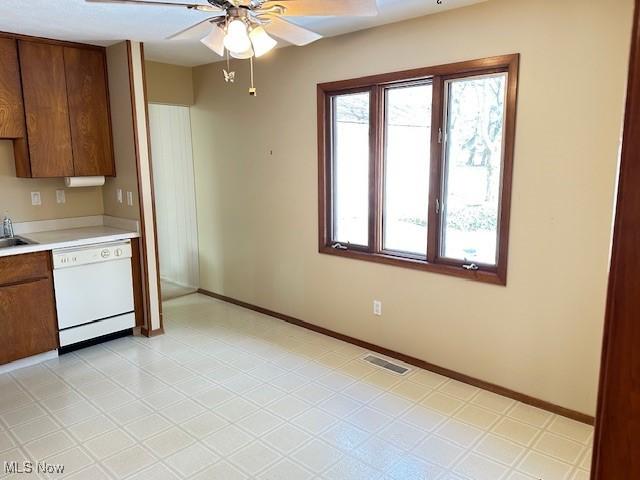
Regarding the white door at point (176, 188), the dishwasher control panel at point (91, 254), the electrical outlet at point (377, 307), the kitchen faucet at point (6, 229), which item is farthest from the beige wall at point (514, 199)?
the kitchen faucet at point (6, 229)

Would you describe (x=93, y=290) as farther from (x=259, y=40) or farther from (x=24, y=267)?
(x=259, y=40)

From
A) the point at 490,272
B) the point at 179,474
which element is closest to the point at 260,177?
the point at 490,272

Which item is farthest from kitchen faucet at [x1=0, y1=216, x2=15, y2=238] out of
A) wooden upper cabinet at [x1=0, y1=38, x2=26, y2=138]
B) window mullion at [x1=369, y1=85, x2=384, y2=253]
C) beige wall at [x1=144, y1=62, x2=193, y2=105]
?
window mullion at [x1=369, y1=85, x2=384, y2=253]

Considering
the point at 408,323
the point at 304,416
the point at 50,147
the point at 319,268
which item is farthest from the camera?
the point at 319,268

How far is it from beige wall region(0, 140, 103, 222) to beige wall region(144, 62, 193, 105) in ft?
3.65

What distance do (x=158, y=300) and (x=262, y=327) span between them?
95 centimetres

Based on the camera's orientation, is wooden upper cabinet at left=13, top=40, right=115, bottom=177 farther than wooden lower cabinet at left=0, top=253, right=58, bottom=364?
Yes

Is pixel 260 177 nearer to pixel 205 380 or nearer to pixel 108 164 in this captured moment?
pixel 108 164

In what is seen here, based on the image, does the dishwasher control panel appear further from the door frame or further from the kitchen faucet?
the door frame

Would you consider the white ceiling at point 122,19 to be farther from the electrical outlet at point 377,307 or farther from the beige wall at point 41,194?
the electrical outlet at point 377,307

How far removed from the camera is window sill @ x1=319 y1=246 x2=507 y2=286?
2879 millimetres

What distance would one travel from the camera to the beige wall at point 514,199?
2.42 m

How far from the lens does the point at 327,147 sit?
12.1 ft

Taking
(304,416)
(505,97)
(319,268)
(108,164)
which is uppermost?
(505,97)
